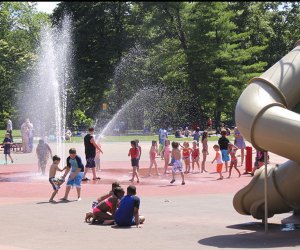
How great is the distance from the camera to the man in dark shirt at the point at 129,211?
492 inches

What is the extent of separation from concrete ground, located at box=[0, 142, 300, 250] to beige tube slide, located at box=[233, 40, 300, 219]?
1.61 feet

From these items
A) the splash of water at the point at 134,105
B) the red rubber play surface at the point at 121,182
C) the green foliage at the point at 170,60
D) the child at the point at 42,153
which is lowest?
the red rubber play surface at the point at 121,182

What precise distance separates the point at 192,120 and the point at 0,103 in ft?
74.8

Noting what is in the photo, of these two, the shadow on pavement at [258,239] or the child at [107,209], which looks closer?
the shadow on pavement at [258,239]

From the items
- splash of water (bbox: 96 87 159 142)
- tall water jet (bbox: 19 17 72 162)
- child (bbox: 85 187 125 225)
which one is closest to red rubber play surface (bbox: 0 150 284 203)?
child (bbox: 85 187 125 225)

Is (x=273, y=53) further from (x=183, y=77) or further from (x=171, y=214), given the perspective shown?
(x=171, y=214)

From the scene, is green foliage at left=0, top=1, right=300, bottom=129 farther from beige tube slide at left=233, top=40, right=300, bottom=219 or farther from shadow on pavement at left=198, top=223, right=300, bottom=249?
shadow on pavement at left=198, top=223, right=300, bottom=249

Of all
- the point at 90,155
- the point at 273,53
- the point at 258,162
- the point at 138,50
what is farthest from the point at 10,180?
the point at 273,53

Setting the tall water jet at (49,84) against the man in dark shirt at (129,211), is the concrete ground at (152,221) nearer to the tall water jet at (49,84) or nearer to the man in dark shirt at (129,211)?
the man in dark shirt at (129,211)

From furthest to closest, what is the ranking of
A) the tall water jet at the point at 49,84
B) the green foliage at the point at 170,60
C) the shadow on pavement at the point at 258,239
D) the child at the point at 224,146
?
the tall water jet at the point at 49,84
the green foliage at the point at 170,60
the child at the point at 224,146
the shadow on pavement at the point at 258,239

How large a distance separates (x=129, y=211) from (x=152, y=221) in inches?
38.1

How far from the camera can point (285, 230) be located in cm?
1171

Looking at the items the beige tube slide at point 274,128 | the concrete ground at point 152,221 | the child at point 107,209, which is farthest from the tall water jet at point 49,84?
the beige tube slide at point 274,128

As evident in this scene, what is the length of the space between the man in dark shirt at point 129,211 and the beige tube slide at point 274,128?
1.82 meters
